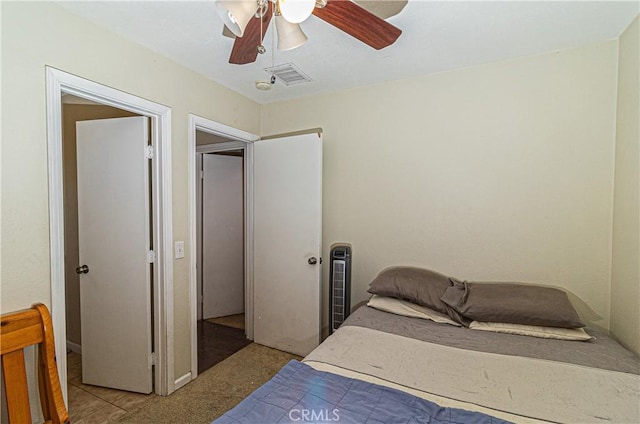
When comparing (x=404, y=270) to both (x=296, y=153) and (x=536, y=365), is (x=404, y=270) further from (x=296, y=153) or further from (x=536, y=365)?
(x=296, y=153)

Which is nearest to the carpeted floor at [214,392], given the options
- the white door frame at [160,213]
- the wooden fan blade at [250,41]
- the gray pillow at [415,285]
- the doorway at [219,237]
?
the white door frame at [160,213]

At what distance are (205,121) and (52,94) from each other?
1062mm

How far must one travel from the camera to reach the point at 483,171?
2.35 m

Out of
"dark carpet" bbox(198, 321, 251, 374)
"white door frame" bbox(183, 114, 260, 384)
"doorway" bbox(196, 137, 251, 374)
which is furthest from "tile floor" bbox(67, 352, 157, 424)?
"doorway" bbox(196, 137, 251, 374)

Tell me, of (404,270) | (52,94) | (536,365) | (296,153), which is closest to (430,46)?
(296,153)

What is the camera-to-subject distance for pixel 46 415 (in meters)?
1.50

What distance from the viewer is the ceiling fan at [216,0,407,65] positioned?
1.10 m

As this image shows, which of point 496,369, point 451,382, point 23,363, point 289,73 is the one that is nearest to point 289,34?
point 289,73

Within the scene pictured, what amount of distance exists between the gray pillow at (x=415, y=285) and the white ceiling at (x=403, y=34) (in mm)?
1640

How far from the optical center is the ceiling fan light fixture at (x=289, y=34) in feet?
4.44

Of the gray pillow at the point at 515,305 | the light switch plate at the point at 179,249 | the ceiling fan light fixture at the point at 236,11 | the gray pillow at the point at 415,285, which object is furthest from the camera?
the light switch plate at the point at 179,249

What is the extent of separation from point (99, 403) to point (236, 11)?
268 cm

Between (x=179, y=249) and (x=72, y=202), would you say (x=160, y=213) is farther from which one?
(x=72, y=202)

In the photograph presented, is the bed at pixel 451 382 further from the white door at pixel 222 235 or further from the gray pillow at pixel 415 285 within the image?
the white door at pixel 222 235
